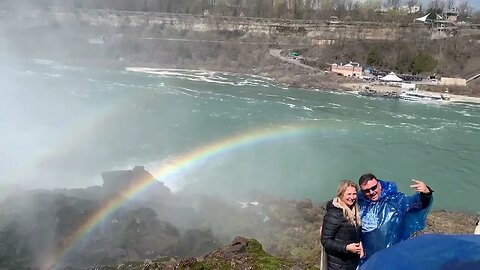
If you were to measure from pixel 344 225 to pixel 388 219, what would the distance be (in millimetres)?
245

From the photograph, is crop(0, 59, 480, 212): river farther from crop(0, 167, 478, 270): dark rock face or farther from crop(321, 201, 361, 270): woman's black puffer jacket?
crop(321, 201, 361, 270): woman's black puffer jacket

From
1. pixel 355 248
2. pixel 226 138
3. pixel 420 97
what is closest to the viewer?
pixel 355 248

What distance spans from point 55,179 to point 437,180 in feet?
33.0

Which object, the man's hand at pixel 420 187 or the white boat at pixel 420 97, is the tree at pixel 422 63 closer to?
the white boat at pixel 420 97

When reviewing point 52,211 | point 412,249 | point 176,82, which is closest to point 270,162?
point 52,211

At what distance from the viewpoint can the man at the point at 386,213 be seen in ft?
7.73

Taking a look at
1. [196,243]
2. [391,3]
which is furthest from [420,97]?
[391,3]

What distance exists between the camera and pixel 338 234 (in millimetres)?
2307

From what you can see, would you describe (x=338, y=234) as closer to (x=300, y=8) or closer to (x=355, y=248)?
(x=355, y=248)

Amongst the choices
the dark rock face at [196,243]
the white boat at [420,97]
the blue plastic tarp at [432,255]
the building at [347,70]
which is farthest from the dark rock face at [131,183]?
the building at [347,70]

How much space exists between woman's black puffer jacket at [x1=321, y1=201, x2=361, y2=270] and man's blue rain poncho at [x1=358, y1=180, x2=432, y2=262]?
3.0 inches

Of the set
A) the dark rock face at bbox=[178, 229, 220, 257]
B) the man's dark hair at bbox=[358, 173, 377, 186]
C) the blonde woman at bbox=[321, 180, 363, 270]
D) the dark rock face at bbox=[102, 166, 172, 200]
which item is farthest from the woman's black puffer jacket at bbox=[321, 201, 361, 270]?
the dark rock face at bbox=[102, 166, 172, 200]

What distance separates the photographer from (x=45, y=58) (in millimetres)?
24859

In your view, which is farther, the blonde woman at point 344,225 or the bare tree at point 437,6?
the bare tree at point 437,6
